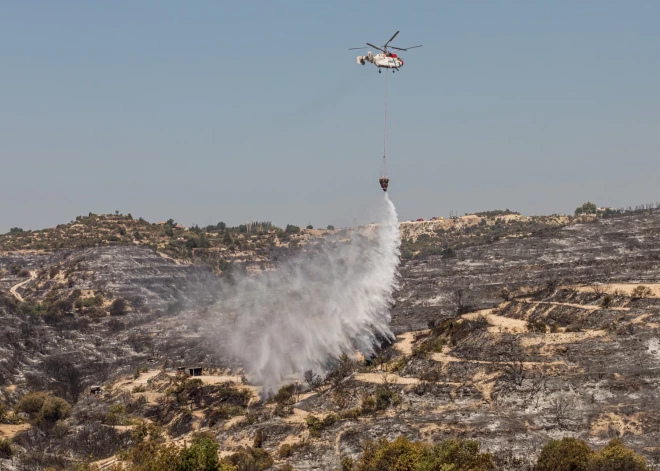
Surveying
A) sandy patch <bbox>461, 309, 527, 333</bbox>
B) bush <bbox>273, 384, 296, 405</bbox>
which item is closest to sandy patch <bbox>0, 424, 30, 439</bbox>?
bush <bbox>273, 384, 296, 405</bbox>

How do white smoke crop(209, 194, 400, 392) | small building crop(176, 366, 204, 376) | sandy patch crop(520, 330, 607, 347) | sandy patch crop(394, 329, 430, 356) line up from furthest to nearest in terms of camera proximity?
small building crop(176, 366, 204, 376) < white smoke crop(209, 194, 400, 392) < sandy patch crop(394, 329, 430, 356) < sandy patch crop(520, 330, 607, 347)

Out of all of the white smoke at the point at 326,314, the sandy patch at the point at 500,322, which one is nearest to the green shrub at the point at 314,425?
the white smoke at the point at 326,314

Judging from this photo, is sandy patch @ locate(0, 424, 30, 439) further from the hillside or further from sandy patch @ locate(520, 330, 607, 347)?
sandy patch @ locate(520, 330, 607, 347)

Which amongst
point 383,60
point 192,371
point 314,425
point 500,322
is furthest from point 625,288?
point 192,371

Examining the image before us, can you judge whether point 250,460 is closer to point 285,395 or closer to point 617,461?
point 285,395

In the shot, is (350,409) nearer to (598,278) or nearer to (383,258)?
(383,258)

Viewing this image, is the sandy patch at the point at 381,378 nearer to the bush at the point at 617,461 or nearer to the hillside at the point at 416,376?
the hillside at the point at 416,376
